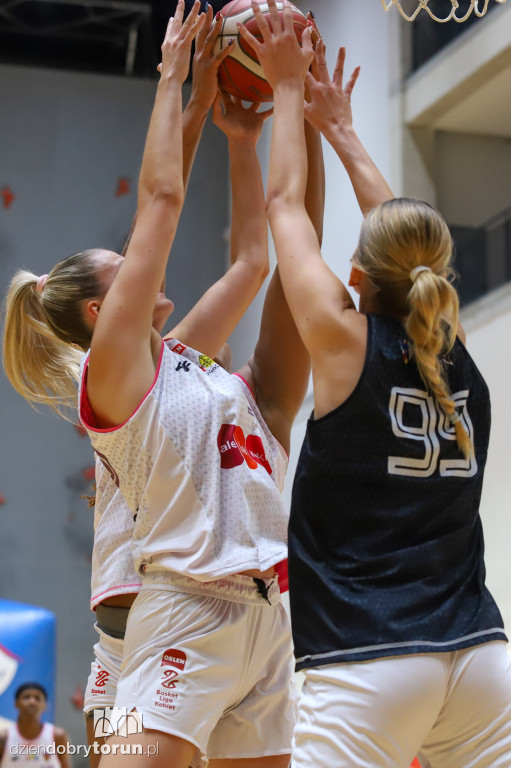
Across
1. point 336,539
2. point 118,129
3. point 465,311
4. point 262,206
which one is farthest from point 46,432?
point 336,539

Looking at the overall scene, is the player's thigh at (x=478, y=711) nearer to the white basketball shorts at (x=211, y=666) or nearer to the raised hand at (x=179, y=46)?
the white basketball shorts at (x=211, y=666)

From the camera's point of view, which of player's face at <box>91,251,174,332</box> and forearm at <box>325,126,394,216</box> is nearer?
forearm at <box>325,126,394,216</box>

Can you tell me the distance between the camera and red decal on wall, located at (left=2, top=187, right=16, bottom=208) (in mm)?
11148

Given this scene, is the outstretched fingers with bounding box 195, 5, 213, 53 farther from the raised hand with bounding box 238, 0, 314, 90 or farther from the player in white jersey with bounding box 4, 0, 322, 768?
the raised hand with bounding box 238, 0, 314, 90

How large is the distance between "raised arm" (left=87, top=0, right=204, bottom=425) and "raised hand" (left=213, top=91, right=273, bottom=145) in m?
0.49

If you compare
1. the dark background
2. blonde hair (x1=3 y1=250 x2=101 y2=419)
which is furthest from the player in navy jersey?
the dark background

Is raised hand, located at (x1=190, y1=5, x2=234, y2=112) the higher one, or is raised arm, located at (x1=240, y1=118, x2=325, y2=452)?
raised hand, located at (x1=190, y1=5, x2=234, y2=112)

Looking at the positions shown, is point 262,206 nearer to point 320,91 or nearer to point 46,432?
point 320,91

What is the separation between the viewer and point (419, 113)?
789 centimetres

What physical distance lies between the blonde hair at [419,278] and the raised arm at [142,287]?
1.66ft

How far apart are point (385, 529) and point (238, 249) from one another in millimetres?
1271

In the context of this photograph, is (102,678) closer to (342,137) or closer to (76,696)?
(342,137)

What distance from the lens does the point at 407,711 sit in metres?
1.77

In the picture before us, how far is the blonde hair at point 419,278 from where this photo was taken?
190 cm
